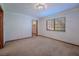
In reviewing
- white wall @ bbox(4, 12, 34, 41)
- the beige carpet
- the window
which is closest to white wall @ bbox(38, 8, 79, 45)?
the window

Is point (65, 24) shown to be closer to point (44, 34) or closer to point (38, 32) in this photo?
point (44, 34)

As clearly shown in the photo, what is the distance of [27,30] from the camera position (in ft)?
22.9

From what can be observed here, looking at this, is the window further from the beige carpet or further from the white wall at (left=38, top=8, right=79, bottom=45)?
the beige carpet

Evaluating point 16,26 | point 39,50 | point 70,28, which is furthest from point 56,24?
point 39,50

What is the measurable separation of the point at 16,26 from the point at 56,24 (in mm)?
3154

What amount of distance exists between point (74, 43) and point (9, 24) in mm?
4330

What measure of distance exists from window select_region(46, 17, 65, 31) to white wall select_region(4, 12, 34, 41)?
1901 millimetres

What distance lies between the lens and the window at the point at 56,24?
543 centimetres

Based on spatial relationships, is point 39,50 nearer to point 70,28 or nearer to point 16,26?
point 70,28

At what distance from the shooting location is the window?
17.8 ft

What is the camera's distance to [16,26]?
A: 19.0 ft

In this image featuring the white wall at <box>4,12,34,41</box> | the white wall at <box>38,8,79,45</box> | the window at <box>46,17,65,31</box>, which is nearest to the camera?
the white wall at <box>38,8,79,45</box>

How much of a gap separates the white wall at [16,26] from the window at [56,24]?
6.24ft

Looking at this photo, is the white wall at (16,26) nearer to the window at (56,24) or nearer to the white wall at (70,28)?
the window at (56,24)
